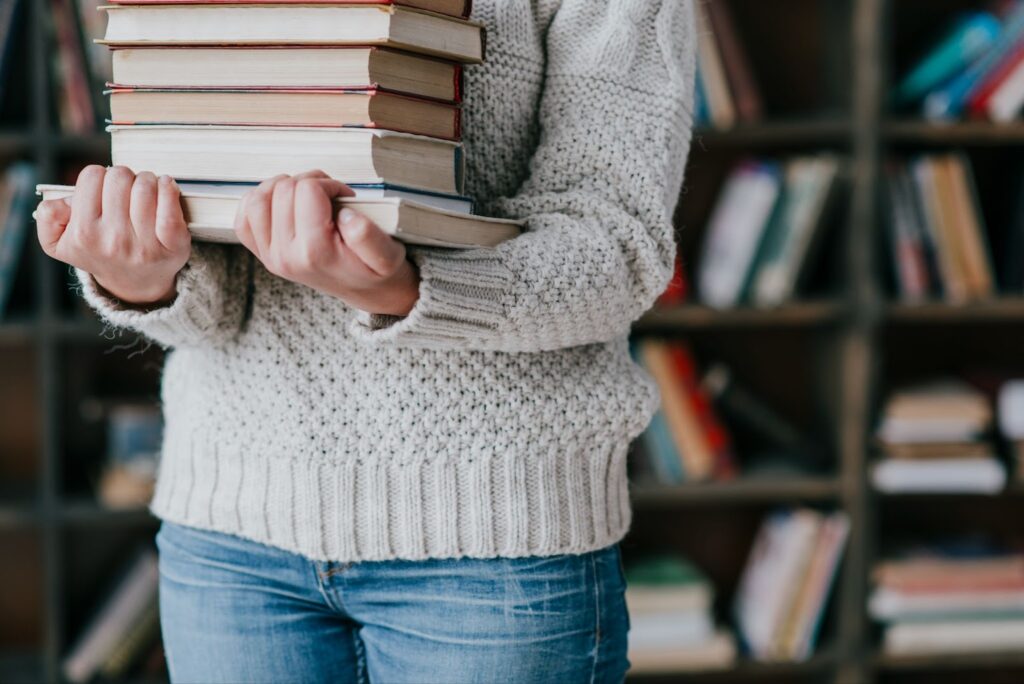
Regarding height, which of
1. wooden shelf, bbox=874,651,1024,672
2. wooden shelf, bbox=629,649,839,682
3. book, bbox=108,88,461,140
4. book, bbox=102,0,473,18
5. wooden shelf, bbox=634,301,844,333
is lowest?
wooden shelf, bbox=629,649,839,682

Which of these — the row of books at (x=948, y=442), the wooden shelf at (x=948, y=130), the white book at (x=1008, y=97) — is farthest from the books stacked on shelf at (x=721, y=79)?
the row of books at (x=948, y=442)

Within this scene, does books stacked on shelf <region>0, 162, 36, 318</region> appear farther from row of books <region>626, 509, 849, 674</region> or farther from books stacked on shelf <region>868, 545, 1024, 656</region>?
books stacked on shelf <region>868, 545, 1024, 656</region>

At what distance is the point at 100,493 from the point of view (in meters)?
1.87

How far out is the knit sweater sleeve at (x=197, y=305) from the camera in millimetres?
701

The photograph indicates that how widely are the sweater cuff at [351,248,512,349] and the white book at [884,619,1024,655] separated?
1.57 m

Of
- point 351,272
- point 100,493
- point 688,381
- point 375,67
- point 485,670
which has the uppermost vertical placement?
point 375,67

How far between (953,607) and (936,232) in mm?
695

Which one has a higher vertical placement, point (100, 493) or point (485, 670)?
point (485, 670)

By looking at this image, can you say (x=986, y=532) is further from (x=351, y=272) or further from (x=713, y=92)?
(x=351, y=272)

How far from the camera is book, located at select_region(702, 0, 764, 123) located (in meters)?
1.86

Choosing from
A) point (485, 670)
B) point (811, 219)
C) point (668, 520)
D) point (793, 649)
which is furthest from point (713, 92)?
point (485, 670)

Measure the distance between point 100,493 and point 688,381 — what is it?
1092 mm

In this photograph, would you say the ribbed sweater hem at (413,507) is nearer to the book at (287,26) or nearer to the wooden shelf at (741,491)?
the book at (287,26)

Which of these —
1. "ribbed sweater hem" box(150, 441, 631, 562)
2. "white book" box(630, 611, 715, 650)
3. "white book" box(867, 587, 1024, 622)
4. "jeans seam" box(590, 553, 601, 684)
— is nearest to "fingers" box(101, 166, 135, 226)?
"ribbed sweater hem" box(150, 441, 631, 562)
